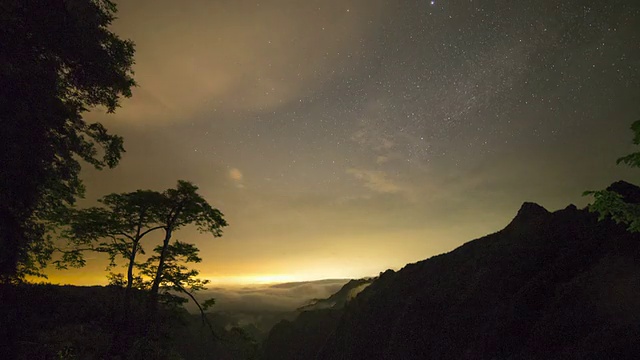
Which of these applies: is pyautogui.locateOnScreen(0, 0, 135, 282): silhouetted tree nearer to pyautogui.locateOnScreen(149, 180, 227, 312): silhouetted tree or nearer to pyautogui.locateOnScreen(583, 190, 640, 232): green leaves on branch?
pyautogui.locateOnScreen(149, 180, 227, 312): silhouetted tree

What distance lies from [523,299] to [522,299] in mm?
121

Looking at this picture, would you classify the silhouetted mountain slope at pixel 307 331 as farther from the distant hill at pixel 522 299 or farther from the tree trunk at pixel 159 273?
the tree trunk at pixel 159 273

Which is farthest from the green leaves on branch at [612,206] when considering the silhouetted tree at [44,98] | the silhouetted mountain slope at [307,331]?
the silhouetted mountain slope at [307,331]

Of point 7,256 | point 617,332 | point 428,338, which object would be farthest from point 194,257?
point 428,338

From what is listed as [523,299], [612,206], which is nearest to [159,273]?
[612,206]

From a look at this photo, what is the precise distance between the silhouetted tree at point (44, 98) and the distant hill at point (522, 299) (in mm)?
25054

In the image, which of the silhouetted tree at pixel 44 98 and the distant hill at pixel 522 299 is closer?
the silhouetted tree at pixel 44 98

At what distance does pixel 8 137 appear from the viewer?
5.61 meters

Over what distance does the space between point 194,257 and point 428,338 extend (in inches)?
1490

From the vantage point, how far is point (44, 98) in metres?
6.43

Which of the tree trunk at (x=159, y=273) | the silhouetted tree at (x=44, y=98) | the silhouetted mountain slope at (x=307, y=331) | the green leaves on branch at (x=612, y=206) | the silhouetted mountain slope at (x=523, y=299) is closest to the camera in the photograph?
the silhouetted tree at (x=44, y=98)

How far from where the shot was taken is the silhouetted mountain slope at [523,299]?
17.1m

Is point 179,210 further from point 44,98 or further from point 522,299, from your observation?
point 522,299

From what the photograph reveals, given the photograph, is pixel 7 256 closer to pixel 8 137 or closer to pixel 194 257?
pixel 8 137
